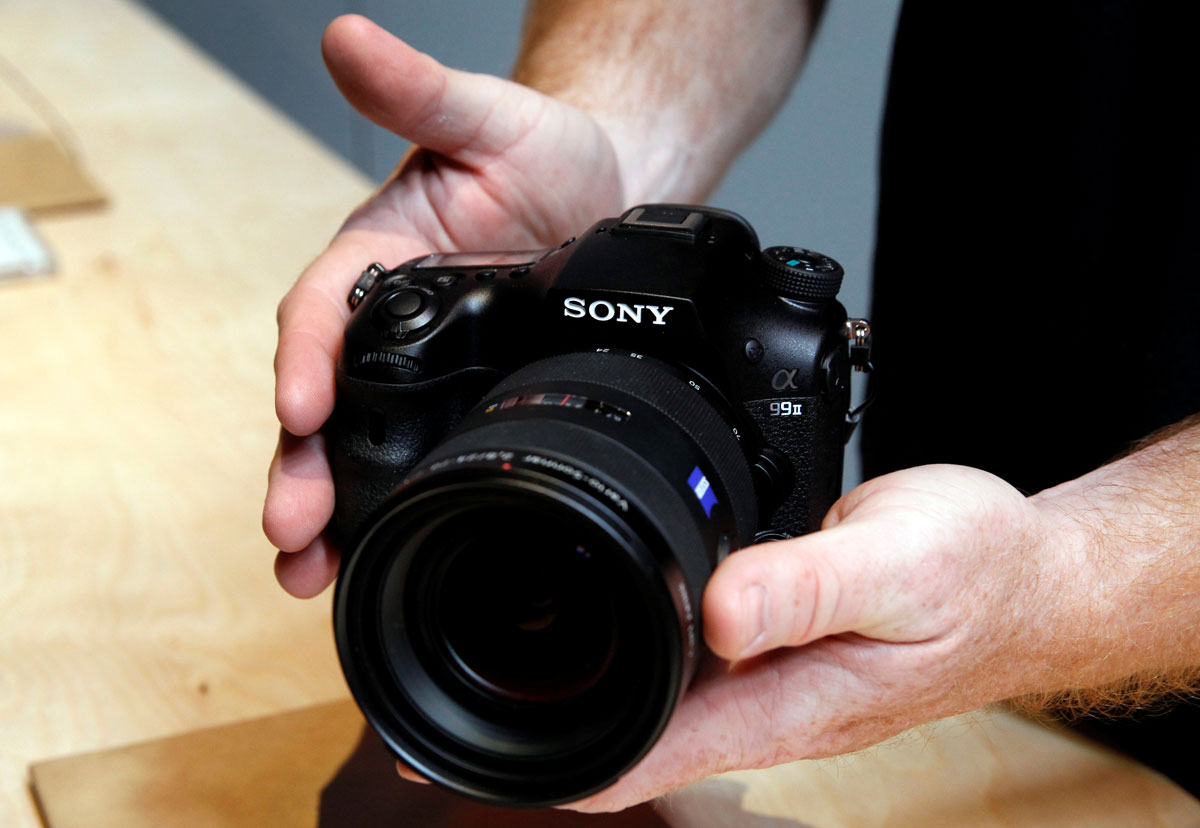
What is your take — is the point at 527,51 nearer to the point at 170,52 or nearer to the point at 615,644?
the point at 615,644

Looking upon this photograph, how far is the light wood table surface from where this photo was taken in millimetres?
637

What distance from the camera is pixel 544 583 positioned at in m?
0.51

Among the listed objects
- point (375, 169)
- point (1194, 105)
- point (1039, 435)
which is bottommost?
point (375, 169)

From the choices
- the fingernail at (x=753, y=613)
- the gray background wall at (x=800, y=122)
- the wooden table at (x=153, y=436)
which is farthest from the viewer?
the gray background wall at (x=800, y=122)

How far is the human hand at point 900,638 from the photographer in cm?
47

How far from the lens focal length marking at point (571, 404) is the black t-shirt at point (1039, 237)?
16.0 inches

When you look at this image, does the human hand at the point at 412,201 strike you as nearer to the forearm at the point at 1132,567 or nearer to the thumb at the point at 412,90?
the thumb at the point at 412,90

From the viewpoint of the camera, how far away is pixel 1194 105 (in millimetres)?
722

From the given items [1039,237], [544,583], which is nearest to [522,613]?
[544,583]

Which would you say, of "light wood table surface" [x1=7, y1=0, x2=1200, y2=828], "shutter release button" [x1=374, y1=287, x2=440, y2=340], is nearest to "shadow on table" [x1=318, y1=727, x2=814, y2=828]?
"light wood table surface" [x1=7, y1=0, x2=1200, y2=828]

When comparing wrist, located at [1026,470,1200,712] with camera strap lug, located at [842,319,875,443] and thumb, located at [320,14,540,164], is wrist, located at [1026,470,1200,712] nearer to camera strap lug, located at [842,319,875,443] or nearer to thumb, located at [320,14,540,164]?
camera strap lug, located at [842,319,875,443]

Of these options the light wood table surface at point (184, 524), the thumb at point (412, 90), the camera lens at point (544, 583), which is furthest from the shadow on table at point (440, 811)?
the thumb at point (412, 90)

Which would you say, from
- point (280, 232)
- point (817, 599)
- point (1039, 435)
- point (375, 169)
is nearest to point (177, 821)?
point (817, 599)

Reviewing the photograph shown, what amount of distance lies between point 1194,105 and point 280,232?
855 mm
